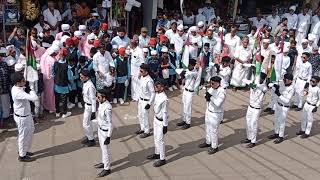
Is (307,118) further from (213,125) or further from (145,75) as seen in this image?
(145,75)

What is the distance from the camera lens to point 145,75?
9062 millimetres

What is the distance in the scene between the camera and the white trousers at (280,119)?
31.6 feet

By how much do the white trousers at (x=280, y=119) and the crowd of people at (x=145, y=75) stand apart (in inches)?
0.9

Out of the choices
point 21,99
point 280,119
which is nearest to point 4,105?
point 21,99

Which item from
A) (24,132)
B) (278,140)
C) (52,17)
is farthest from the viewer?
(52,17)

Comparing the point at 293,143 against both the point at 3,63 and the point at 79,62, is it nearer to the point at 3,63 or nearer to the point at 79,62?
the point at 79,62

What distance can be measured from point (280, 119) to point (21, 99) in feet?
18.1

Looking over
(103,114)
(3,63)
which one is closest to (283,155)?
(103,114)

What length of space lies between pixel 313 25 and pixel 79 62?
400 inches

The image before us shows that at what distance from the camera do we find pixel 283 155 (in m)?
9.33

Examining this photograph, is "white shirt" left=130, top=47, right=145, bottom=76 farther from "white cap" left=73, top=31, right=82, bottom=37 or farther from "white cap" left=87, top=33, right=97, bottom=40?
"white cap" left=73, top=31, right=82, bottom=37

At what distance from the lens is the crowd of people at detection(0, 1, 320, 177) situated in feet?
27.7

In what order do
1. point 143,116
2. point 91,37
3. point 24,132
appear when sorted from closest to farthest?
point 24,132 → point 143,116 → point 91,37

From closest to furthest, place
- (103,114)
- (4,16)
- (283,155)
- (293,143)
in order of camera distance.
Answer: (103,114)
(283,155)
(293,143)
(4,16)
